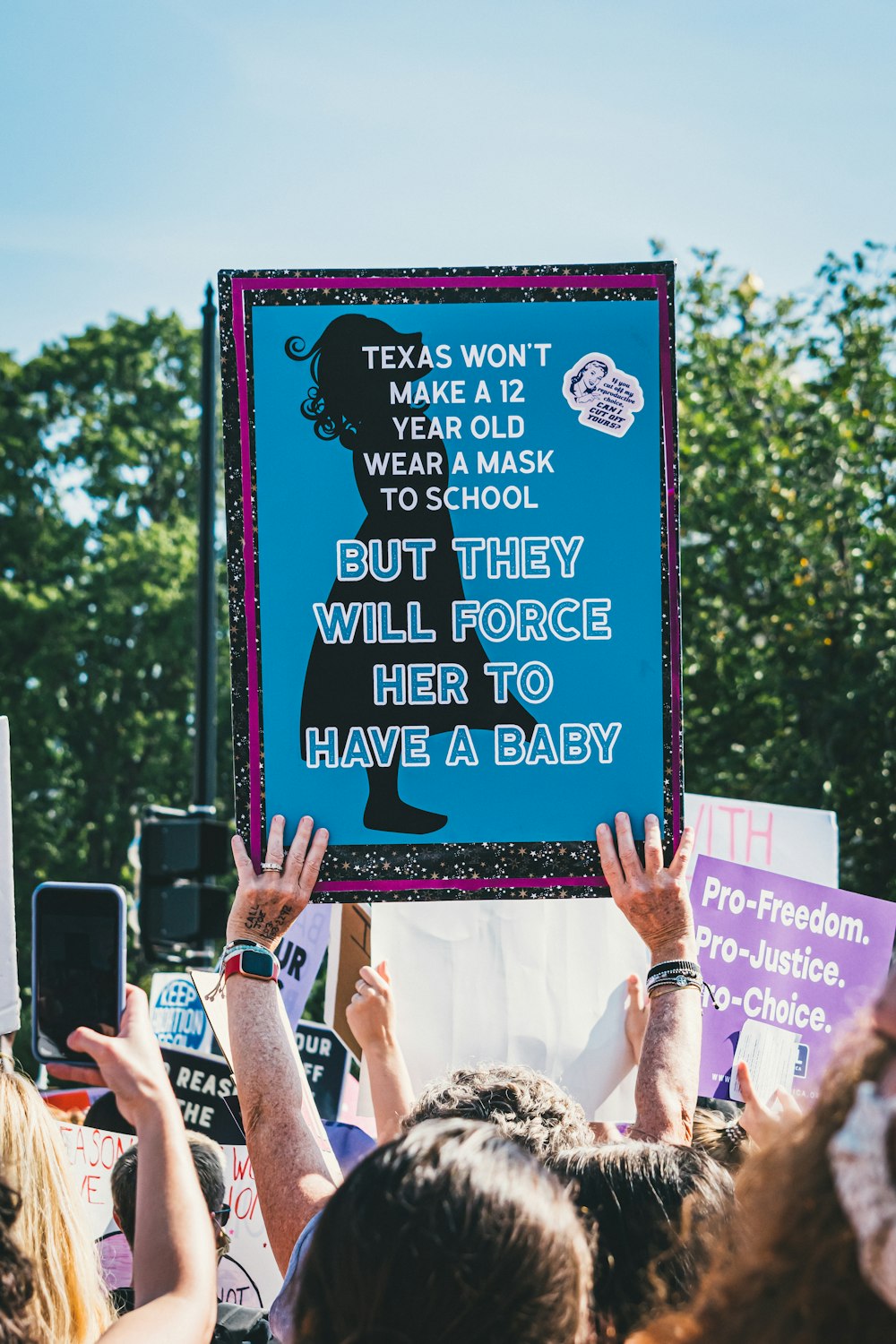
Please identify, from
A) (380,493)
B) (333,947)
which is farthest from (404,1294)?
(333,947)

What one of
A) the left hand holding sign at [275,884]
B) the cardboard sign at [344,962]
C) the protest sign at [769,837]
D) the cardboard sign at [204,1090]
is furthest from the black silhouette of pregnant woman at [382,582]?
the cardboard sign at [204,1090]

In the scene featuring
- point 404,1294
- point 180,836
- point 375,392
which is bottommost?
point 180,836

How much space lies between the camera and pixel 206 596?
12.0 metres

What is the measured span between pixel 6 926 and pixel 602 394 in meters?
1.66

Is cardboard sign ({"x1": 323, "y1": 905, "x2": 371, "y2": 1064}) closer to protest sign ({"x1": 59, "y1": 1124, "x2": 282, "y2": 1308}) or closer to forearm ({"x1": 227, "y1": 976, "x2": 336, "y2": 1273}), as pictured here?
protest sign ({"x1": 59, "y1": 1124, "x2": 282, "y2": 1308})

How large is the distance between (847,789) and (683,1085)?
27.0 feet

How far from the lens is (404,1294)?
1322mm

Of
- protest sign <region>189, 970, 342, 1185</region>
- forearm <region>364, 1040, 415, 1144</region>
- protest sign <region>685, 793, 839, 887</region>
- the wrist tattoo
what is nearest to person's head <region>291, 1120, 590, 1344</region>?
protest sign <region>189, 970, 342, 1185</region>

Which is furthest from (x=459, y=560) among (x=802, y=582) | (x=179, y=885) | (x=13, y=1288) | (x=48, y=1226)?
A: (x=802, y=582)

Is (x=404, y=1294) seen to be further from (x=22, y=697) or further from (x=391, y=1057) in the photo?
(x=22, y=697)

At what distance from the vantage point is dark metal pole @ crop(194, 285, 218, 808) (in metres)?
11.1

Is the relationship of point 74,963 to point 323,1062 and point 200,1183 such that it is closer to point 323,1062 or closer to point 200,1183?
point 200,1183

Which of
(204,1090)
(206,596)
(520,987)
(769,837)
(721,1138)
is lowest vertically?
(204,1090)

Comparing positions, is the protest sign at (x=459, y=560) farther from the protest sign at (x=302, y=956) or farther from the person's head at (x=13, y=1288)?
the protest sign at (x=302, y=956)
